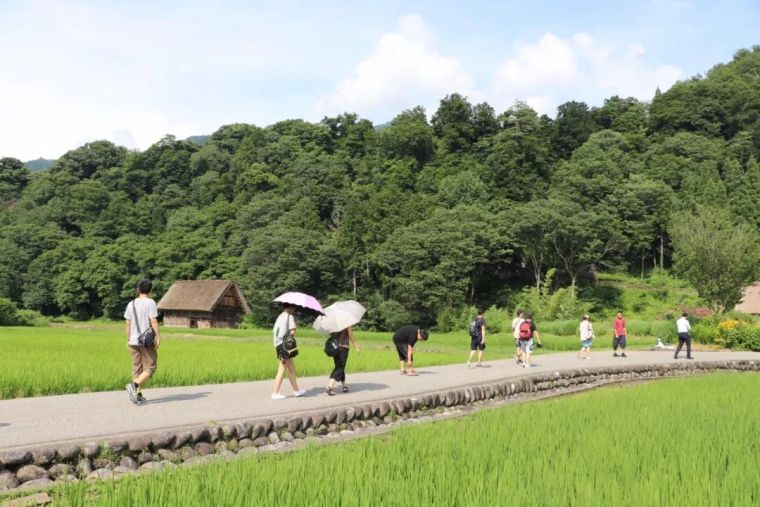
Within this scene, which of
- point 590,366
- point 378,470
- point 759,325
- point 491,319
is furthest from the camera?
point 491,319

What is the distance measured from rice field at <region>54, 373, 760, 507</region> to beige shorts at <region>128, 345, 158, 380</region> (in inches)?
141

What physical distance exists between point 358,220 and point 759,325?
114 ft

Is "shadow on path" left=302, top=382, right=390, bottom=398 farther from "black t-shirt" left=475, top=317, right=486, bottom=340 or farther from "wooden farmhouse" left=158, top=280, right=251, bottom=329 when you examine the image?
"wooden farmhouse" left=158, top=280, right=251, bottom=329

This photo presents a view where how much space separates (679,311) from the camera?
154ft

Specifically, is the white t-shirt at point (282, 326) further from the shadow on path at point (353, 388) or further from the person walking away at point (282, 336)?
the shadow on path at point (353, 388)

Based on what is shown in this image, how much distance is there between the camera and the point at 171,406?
8969 millimetres

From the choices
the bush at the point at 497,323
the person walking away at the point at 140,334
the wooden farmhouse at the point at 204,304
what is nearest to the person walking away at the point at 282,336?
the person walking away at the point at 140,334

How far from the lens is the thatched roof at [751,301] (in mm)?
45531

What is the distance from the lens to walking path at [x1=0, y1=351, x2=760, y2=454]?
6866mm

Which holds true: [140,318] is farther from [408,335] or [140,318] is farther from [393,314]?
[393,314]

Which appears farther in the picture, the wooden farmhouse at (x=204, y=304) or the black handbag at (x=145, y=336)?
the wooden farmhouse at (x=204, y=304)

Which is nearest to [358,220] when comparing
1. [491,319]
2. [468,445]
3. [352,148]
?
[491,319]

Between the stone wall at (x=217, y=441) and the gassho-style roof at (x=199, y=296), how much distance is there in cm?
4094

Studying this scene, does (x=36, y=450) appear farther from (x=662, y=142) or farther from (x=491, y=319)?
(x=662, y=142)
